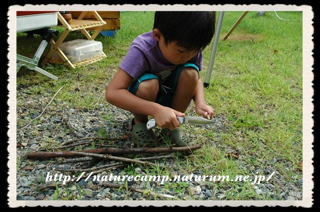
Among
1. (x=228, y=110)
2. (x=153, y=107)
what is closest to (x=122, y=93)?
(x=153, y=107)

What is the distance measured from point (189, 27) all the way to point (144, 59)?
0.79 ft

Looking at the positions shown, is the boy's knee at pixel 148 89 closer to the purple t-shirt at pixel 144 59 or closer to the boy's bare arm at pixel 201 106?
the purple t-shirt at pixel 144 59

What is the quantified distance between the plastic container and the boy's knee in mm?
1347

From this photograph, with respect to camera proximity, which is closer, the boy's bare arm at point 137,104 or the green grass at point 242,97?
the boy's bare arm at point 137,104

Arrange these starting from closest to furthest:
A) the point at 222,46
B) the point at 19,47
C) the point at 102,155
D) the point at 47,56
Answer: the point at 102,155 < the point at 47,56 < the point at 19,47 < the point at 222,46

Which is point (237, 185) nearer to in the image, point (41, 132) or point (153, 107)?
point (153, 107)

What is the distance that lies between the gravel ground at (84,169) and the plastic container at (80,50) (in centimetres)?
89

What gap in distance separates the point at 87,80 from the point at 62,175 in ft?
3.48

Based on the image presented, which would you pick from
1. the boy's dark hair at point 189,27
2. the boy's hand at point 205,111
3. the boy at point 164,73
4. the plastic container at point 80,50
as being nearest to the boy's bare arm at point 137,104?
the boy at point 164,73

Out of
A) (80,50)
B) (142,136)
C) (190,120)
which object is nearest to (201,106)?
(190,120)

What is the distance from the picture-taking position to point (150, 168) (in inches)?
40.2

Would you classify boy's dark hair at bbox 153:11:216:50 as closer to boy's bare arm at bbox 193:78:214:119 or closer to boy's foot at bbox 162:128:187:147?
boy's bare arm at bbox 193:78:214:119

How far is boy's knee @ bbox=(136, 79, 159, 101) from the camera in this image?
3.42 ft

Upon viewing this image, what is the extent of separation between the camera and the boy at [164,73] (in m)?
0.89
